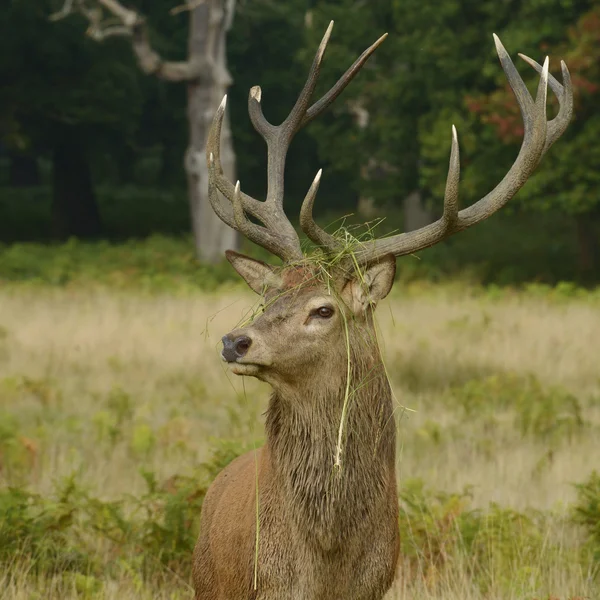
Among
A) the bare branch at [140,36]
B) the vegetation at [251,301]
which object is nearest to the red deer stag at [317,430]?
the vegetation at [251,301]

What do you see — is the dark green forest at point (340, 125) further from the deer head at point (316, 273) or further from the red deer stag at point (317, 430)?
the red deer stag at point (317, 430)

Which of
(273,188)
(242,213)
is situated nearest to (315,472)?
(242,213)

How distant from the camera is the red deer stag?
432 cm

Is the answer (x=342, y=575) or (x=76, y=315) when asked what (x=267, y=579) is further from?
(x=76, y=315)

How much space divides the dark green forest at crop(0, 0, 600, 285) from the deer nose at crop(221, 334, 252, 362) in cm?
1535

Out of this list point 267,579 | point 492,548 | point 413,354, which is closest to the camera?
→ point 267,579

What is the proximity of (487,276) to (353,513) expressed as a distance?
17.7 metres

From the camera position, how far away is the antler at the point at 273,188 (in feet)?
15.5

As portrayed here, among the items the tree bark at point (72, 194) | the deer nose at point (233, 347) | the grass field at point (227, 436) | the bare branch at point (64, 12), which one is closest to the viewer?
the deer nose at point (233, 347)

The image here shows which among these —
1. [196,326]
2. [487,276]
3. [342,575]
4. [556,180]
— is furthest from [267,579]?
[487,276]

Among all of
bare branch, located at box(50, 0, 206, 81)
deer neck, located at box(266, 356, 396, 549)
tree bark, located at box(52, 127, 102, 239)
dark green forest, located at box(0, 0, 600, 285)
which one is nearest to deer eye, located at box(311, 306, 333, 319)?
deer neck, located at box(266, 356, 396, 549)

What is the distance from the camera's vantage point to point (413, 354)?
40.8ft

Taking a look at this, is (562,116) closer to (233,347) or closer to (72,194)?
(233,347)

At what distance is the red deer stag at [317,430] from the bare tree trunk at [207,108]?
1796cm
